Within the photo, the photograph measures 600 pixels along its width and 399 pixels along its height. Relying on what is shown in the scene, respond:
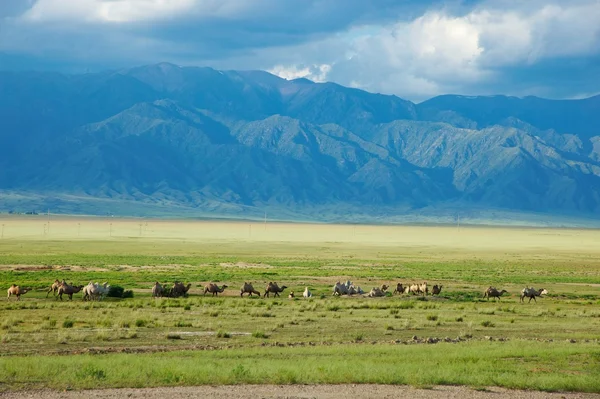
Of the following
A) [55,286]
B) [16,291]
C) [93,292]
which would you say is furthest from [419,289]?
[16,291]

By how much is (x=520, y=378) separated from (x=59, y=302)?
2237 cm

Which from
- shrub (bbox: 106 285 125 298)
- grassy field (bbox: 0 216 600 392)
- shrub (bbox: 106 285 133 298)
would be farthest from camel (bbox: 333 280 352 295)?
shrub (bbox: 106 285 125 298)

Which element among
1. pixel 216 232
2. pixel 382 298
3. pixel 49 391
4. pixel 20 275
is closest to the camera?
pixel 49 391

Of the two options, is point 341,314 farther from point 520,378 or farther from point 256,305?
point 520,378

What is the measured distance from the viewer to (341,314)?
34.1 m

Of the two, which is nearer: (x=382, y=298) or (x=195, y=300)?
(x=195, y=300)

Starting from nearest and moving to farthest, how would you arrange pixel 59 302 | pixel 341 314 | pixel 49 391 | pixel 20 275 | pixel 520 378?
pixel 49 391, pixel 520 378, pixel 341 314, pixel 59 302, pixel 20 275

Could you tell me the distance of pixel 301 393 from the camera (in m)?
17.7

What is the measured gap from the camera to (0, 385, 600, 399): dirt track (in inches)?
675

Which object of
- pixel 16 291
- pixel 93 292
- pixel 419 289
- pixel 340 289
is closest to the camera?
pixel 93 292

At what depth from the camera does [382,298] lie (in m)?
41.9

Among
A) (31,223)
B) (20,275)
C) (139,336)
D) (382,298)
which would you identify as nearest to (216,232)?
(31,223)

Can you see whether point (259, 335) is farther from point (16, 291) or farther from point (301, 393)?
point (16, 291)

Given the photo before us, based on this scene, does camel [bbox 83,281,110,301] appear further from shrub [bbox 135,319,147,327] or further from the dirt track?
the dirt track
